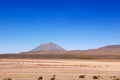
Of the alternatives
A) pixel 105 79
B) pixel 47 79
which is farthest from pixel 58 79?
pixel 105 79

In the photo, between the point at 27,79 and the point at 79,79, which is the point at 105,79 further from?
the point at 27,79

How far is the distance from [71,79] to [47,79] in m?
2.37

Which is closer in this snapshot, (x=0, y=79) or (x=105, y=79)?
(x=0, y=79)

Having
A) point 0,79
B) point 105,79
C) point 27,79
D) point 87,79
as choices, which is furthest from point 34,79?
point 105,79

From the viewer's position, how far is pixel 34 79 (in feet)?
91.4

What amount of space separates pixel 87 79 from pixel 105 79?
184 cm

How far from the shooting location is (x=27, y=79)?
27984 mm

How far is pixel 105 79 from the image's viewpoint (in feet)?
96.1

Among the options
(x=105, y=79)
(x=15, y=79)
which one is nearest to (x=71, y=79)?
(x=105, y=79)

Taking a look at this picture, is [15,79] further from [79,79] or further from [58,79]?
[79,79]

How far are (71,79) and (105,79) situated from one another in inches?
138

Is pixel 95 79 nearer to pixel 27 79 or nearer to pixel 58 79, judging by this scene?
pixel 58 79

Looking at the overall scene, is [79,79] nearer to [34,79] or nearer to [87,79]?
[87,79]

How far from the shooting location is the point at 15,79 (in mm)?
27875
